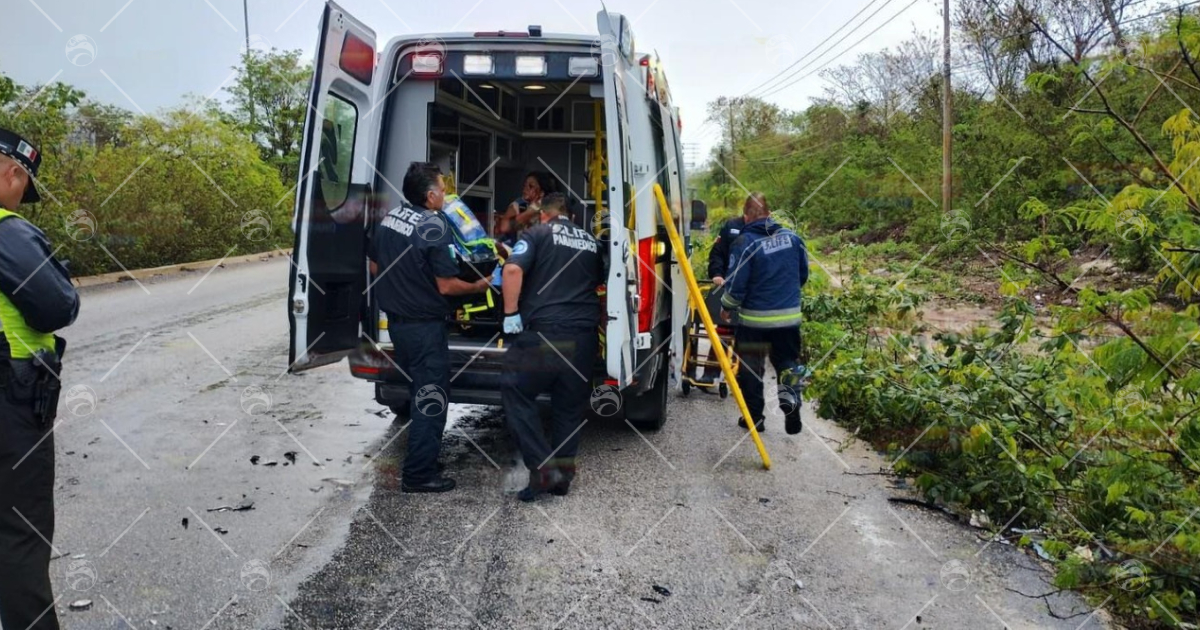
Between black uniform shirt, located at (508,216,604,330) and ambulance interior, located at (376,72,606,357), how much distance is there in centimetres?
47

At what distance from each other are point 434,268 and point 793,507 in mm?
2401

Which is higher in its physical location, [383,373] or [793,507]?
[383,373]

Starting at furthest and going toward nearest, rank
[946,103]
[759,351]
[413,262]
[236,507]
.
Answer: [946,103], [759,351], [413,262], [236,507]

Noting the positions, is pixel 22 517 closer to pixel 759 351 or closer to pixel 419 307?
pixel 419 307

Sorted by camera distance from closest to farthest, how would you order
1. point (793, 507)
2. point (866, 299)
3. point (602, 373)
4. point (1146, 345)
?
point (1146, 345)
point (793, 507)
point (602, 373)
point (866, 299)

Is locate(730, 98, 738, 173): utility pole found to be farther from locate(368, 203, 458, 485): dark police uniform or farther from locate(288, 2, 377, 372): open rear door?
locate(368, 203, 458, 485): dark police uniform

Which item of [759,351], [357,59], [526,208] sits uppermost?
[357,59]

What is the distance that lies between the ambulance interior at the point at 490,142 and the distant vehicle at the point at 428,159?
2 centimetres

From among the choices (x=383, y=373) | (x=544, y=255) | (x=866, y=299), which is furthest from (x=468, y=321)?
(x=866, y=299)

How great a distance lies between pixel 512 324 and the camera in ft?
15.8

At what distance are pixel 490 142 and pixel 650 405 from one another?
11.1 feet

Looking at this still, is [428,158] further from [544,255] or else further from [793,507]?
[793,507]

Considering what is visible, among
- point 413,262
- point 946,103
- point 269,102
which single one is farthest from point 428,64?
point 269,102

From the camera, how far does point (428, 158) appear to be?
5.47 metres
